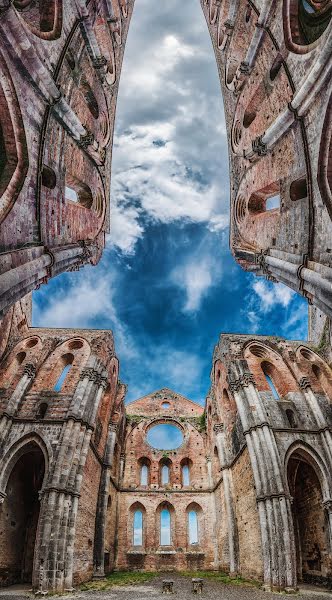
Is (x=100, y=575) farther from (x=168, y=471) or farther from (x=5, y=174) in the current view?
(x=5, y=174)

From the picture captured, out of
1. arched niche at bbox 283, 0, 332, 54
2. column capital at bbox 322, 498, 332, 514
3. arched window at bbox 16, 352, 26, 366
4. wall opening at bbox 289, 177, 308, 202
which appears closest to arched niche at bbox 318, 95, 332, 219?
wall opening at bbox 289, 177, 308, 202

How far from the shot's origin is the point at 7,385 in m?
15.6

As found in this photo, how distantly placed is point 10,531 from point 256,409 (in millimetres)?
10858

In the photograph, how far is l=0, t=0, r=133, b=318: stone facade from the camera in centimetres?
746

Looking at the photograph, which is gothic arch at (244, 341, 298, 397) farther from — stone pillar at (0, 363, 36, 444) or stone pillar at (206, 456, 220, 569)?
stone pillar at (0, 363, 36, 444)

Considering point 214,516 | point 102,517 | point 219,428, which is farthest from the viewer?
point 214,516

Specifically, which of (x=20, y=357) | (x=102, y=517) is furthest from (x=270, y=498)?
(x=20, y=357)

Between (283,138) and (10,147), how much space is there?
24.0 ft

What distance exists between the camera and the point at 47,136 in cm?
930

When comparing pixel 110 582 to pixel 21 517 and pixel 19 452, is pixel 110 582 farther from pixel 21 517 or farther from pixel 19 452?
pixel 19 452

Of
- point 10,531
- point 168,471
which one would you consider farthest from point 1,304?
point 168,471

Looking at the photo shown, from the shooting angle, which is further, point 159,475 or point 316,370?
point 159,475

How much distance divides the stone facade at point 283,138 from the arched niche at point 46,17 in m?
5.92

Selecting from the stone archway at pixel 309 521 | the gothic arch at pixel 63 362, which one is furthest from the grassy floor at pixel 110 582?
the gothic arch at pixel 63 362
